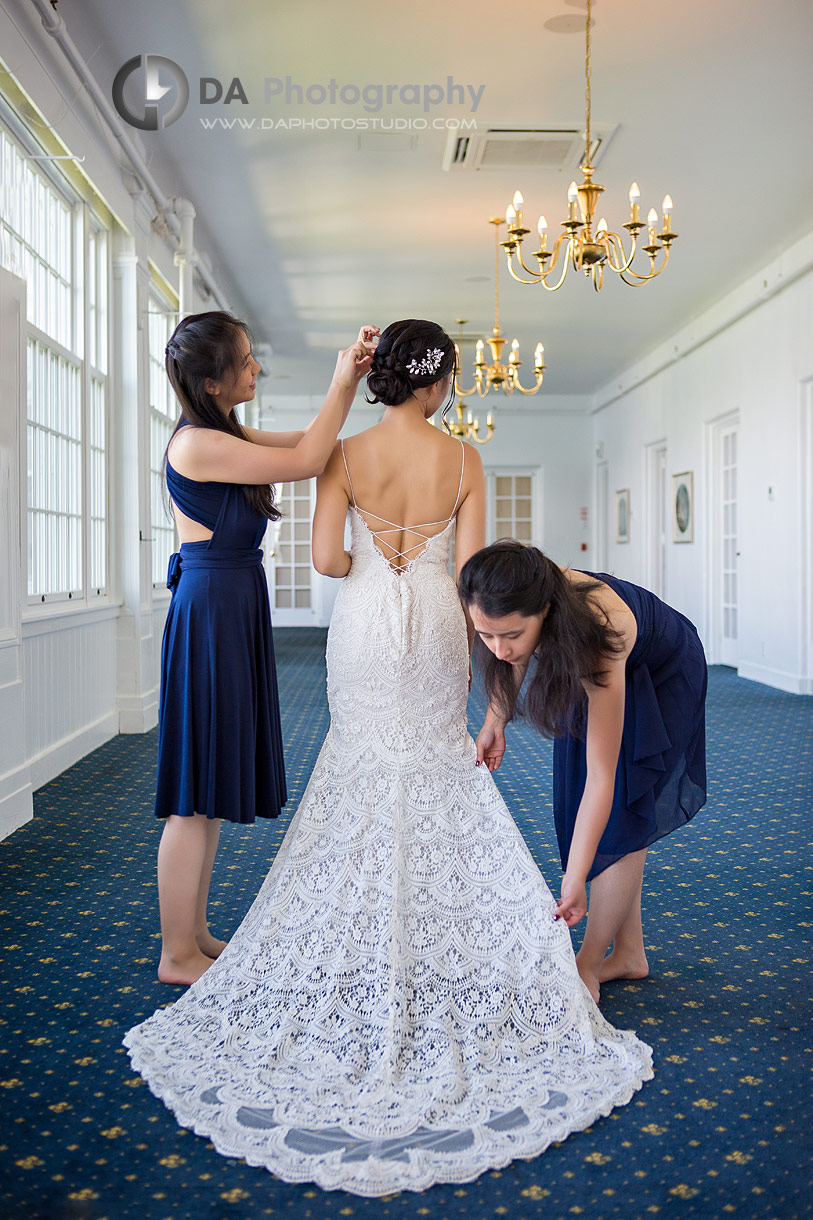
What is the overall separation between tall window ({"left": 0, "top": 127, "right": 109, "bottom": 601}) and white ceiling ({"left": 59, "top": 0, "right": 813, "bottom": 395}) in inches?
30.8

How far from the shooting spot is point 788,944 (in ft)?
8.87

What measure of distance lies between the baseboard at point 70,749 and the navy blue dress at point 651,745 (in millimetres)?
2838

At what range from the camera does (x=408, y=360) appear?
2.17 m

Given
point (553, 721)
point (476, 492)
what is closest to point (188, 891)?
point (553, 721)

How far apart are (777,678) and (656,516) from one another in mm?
4661

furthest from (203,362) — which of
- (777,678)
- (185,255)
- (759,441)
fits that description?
(759,441)

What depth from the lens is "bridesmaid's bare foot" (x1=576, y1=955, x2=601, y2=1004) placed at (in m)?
2.29

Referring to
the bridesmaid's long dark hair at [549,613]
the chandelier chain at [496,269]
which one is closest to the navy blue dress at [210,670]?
the bridesmaid's long dark hair at [549,613]

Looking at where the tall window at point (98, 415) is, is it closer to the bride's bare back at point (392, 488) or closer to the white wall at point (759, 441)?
the bride's bare back at point (392, 488)

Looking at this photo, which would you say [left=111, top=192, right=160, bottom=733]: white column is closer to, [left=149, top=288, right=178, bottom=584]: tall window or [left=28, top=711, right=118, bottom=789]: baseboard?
[left=28, top=711, right=118, bottom=789]: baseboard

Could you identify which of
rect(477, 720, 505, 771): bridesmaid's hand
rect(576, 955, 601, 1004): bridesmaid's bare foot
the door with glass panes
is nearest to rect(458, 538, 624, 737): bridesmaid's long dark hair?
rect(477, 720, 505, 771): bridesmaid's hand

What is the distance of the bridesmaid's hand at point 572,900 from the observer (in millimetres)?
1914
